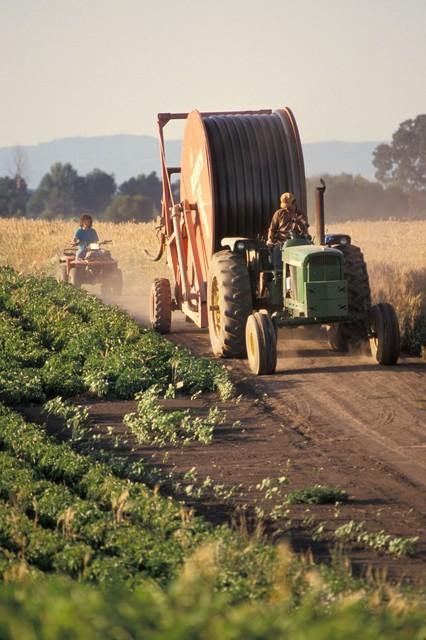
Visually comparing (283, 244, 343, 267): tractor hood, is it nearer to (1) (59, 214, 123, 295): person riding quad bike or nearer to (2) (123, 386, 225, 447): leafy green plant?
(2) (123, 386, 225, 447): leafy green plant

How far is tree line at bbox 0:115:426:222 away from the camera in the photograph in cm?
10375

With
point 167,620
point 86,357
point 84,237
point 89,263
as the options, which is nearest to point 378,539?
point 167,620

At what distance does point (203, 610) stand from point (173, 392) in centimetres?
900

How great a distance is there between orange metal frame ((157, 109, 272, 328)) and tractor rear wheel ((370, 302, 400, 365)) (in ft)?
9.08

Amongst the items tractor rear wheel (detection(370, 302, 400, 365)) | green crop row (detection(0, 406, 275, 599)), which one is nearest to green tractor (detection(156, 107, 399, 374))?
tractor rear wheel (detection(370, 302, 400, 365))

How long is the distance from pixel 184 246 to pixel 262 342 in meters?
4.24

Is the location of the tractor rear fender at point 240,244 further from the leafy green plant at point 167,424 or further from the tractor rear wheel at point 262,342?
the leafy green plant at point 167,424

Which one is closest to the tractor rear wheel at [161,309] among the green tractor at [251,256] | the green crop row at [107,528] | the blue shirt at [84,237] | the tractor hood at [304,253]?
the green tractor at [251,256]

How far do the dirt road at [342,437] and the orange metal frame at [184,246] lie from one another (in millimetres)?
1773

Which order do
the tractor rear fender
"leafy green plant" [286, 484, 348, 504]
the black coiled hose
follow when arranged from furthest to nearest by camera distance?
the black coiled hose < the tractor rear fender < "leafy green plant" [286, 484, 348, 504]

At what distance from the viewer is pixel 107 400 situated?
14883 millimetres

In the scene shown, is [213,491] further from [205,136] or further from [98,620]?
[205,136]

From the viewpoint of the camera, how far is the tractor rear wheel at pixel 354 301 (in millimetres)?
16641

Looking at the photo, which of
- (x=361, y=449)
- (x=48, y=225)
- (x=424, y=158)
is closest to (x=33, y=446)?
(x=361, y=449)
